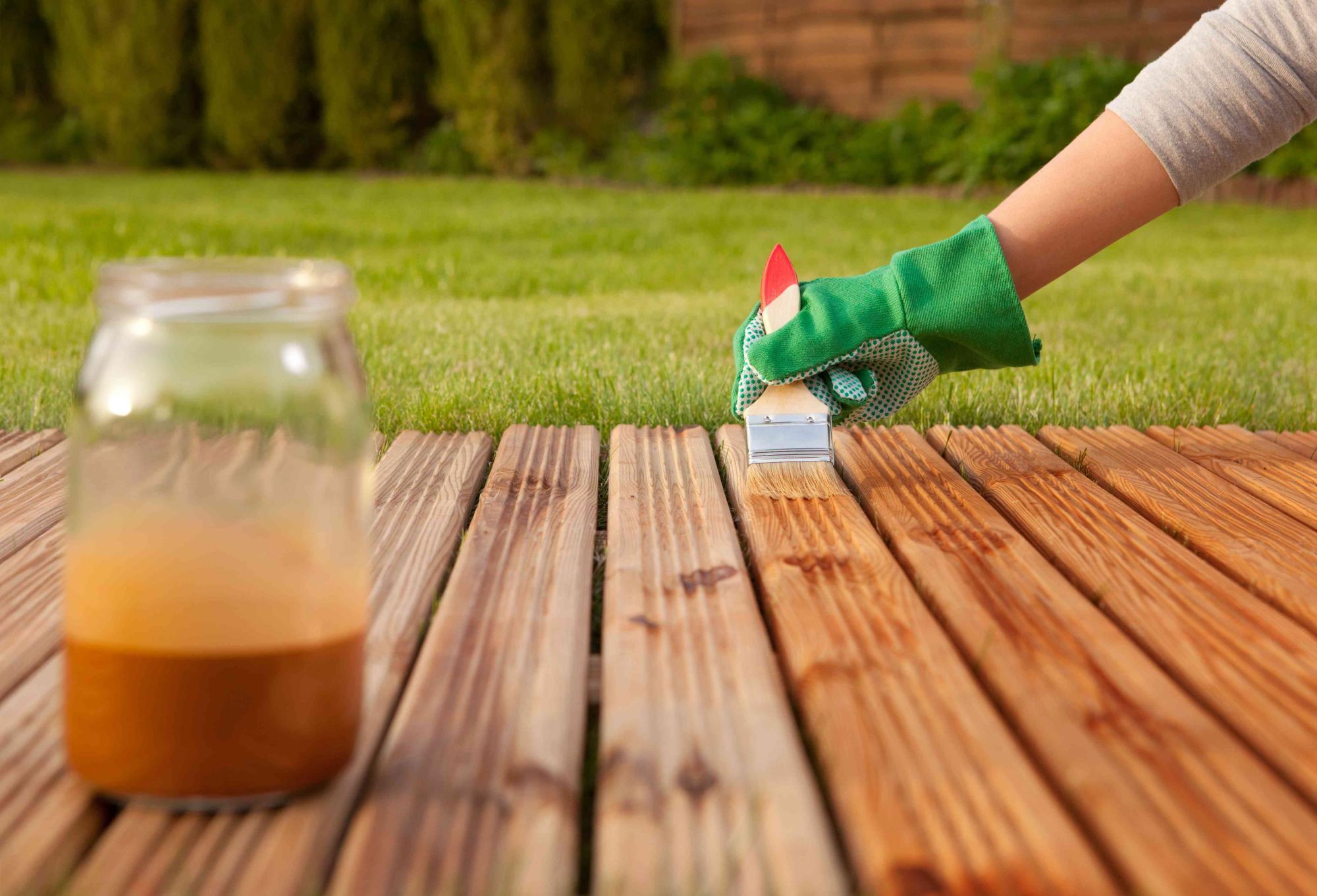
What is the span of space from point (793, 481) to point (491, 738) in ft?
2.36

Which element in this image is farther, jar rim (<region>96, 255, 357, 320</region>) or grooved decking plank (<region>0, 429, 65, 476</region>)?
grooved decking plank (<region>0, 429, 65, 476</region>)

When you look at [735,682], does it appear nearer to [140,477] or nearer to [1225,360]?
[140,477]

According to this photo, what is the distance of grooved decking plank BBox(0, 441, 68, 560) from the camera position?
1303mm

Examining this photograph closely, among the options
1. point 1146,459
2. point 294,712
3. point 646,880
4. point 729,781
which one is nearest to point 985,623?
point 729,781

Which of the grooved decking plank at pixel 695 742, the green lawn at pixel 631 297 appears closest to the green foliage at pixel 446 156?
the green lawn at pixel 631 297

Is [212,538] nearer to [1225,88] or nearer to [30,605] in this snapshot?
[30,605]

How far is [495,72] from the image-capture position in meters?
9.72

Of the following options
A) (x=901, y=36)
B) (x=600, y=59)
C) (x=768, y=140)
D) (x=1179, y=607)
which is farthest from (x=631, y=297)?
(x=600, y=59)

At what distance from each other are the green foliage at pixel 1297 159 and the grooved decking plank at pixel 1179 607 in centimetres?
637

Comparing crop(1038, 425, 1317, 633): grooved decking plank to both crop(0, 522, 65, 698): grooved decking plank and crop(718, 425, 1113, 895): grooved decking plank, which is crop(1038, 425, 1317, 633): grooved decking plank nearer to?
crop(718, 425, 1113, 895): grooved decking plank

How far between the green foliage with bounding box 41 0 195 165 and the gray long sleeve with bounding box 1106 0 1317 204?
1064cm

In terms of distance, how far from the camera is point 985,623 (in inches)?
41.8

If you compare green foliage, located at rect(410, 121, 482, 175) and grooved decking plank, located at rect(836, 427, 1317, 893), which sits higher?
grooved decking plank, located at rect(836, 427, 1317, 893)

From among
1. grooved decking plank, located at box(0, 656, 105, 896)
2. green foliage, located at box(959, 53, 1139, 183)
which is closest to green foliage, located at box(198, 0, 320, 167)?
green foliage, located at box(959, 53, 1139, 183)
